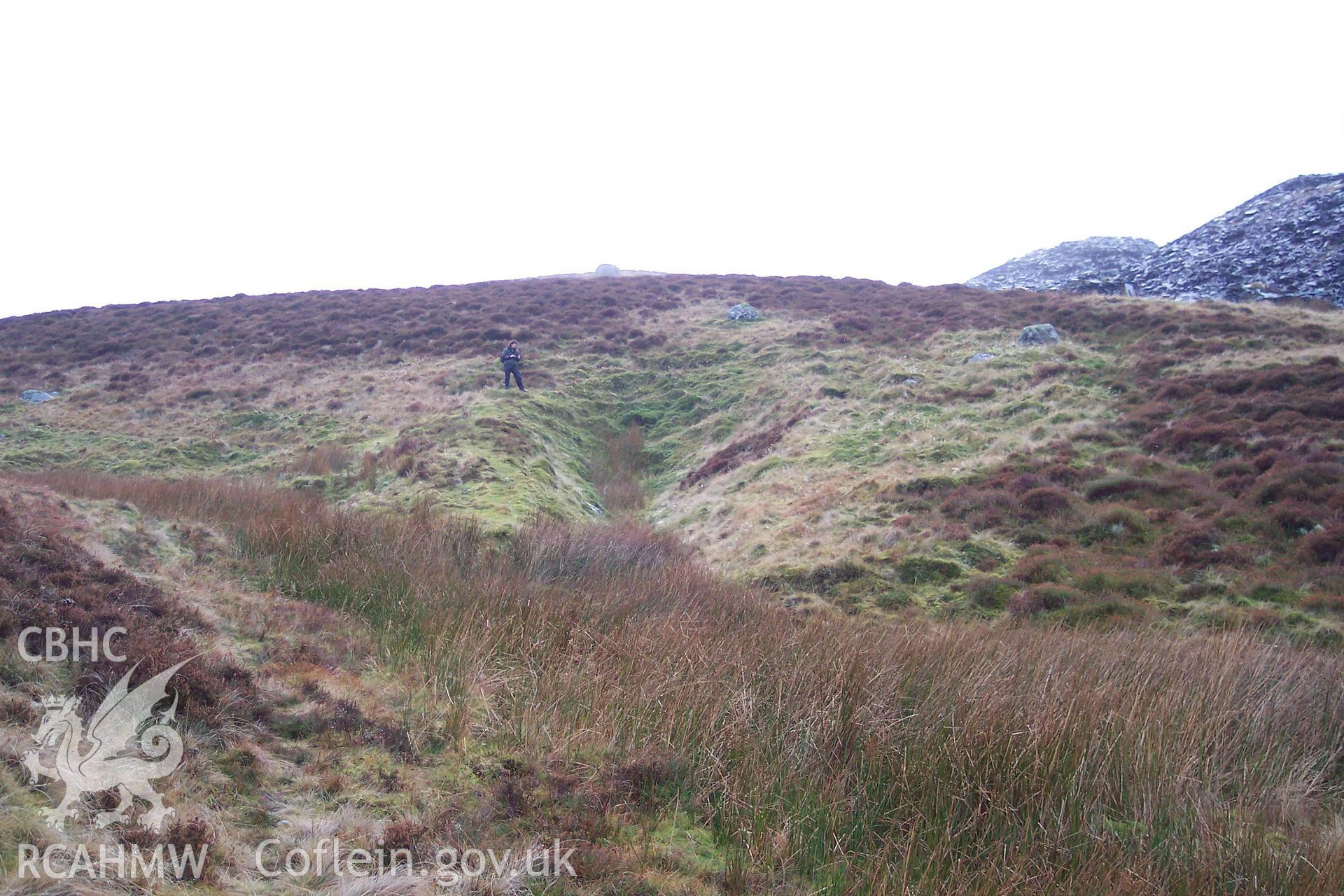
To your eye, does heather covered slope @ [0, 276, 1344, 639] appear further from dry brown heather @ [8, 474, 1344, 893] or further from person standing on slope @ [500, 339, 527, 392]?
dry brown heather @ [8, 474, 1344, 893]

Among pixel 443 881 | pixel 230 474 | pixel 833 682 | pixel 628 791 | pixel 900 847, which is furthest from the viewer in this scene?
pixel 230 474

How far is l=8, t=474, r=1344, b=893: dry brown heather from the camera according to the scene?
154 inches

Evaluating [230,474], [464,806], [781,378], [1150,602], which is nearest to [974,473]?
[1150,602]

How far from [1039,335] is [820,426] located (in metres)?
9.38

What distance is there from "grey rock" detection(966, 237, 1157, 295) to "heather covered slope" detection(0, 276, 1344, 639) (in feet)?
46.5

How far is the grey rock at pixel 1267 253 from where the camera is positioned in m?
Answer: 26.6

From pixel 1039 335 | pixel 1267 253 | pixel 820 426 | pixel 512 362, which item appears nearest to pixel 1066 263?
pixel 1267 253

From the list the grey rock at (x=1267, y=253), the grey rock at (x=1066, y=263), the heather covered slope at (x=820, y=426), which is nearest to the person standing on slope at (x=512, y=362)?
the heather covered slope at (x=820, y=426)

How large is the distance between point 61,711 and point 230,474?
14.9 m

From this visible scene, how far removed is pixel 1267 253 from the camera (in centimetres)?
2911

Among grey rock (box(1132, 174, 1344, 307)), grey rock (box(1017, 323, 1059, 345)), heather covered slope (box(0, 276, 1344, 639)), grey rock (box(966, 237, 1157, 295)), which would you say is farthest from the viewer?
grey rock (box(966, 237, 1157, 295))

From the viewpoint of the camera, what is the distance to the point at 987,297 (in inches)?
1176

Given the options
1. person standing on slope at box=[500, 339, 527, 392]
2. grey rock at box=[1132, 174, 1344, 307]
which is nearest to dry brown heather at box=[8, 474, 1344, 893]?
person standing on slope at box=[500, 339, 527, 392]

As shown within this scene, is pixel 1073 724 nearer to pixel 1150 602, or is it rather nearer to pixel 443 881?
pixel 443 881
